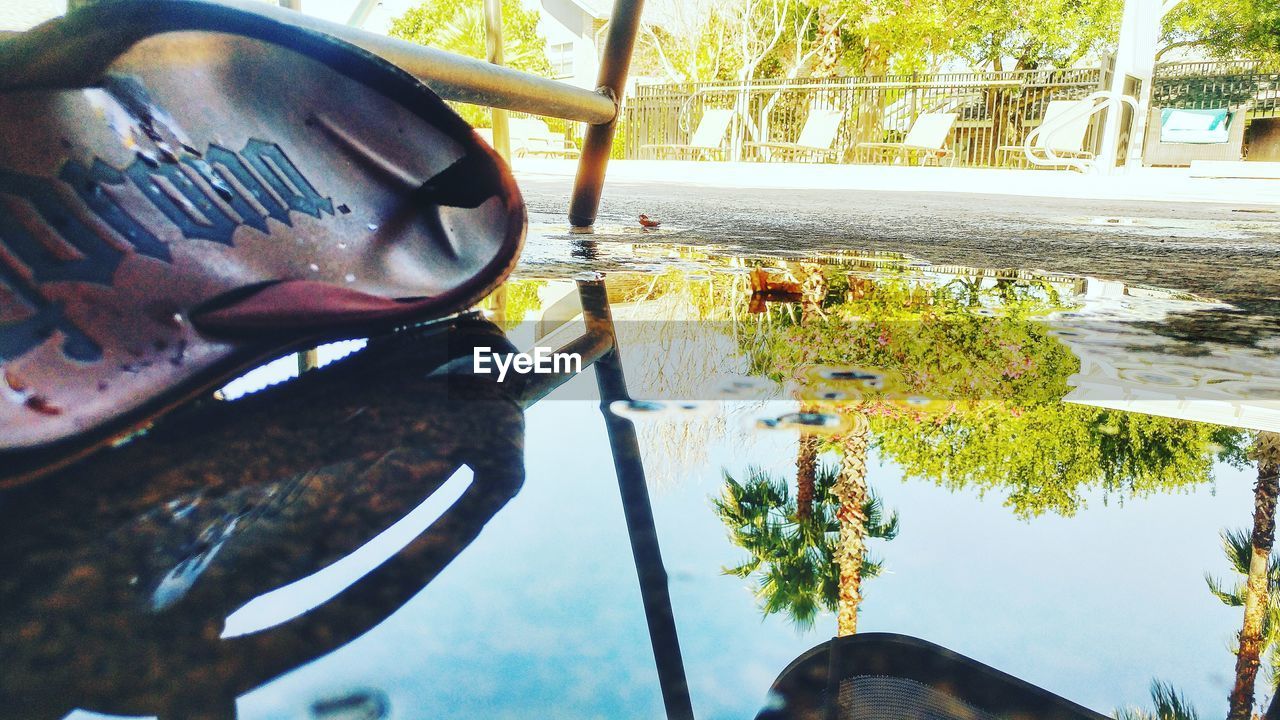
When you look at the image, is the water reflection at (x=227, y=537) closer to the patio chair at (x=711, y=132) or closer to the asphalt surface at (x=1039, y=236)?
the asphalt surface at (x=1039, y=236)

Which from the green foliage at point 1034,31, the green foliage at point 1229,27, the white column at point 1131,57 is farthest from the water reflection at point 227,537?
the green foliage at point 1229,27

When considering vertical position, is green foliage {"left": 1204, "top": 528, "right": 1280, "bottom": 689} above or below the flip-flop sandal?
below

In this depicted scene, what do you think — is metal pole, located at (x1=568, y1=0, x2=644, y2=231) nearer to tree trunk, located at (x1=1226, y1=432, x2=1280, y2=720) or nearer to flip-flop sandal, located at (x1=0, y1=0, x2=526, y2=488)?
flip-flop sandal, located at (x1=0, y1=0, x2=526, y2=488)

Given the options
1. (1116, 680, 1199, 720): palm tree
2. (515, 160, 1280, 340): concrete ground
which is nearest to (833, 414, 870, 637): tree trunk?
(1116, 680, 1199, 720): palm tree

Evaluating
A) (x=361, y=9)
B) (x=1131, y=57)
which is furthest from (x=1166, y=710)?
(x=1131, y=57)

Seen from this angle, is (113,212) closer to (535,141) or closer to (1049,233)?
(1049,233)

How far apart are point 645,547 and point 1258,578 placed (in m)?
0.32

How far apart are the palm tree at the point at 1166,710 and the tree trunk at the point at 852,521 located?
11 centimetres

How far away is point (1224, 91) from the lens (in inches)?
614

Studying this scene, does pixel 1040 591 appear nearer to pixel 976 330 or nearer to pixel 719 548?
pixel 719 548

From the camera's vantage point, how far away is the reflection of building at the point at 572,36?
937 inches

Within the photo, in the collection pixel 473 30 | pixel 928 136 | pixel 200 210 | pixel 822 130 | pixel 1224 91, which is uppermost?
pixel 473 30

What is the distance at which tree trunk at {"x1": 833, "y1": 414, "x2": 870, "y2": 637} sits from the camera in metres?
0.41

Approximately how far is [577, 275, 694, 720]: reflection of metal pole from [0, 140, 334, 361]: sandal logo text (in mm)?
387
